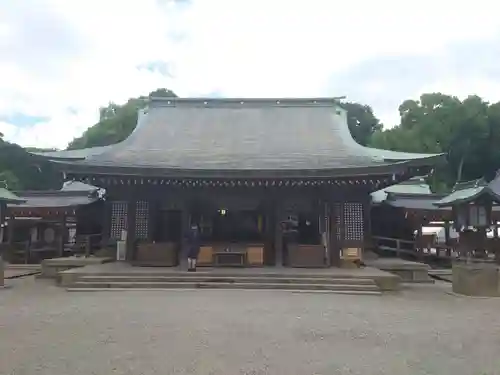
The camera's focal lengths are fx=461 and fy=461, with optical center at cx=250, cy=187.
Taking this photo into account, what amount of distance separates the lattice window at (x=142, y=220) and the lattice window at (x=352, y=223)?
6.27 m

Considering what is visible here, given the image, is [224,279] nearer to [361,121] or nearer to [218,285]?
[218,285]

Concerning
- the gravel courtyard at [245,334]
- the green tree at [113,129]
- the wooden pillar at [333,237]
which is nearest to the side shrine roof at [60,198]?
the gravel courtyard at [245,334]

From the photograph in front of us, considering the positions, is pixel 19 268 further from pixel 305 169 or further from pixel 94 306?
pixel 305 169

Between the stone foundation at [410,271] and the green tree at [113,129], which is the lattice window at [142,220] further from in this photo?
Answer: the green tree at [113,129]

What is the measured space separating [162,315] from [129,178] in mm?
6443

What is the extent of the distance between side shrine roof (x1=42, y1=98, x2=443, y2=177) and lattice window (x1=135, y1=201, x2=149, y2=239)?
1.37 meters

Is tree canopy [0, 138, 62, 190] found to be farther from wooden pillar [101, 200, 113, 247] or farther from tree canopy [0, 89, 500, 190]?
wooden pillar [101, 200, 113, 247]

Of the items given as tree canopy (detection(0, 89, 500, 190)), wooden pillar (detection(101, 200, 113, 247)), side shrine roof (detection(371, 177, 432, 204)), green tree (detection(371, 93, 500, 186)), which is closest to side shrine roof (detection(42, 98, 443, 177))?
wooden pillar (detection(101, 200, 113, 247))

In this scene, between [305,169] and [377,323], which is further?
[305,169]

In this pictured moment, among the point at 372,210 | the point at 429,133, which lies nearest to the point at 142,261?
the point at 372,210

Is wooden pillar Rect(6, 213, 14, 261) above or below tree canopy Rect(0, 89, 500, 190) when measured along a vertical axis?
below

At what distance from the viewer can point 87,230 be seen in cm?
1944

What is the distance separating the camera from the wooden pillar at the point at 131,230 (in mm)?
14523

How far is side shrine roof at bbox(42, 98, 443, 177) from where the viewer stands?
1328cm
